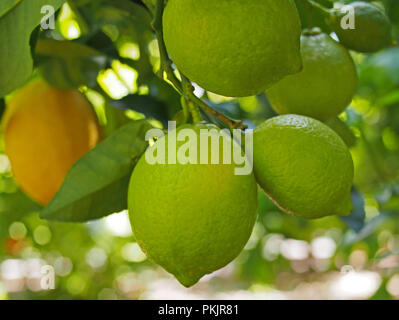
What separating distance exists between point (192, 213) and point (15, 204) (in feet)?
3.97

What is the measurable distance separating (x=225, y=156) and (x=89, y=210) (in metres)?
0.24

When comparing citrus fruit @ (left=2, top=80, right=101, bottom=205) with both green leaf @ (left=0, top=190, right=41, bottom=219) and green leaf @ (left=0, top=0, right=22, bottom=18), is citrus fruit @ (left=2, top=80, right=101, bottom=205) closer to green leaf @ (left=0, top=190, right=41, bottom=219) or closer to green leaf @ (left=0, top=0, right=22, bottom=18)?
green leaf @ (left=0, top=0, right=22, bottom=18)

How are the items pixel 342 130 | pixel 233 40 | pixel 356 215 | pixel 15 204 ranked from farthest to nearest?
1. pixel 15 204
2. pixel 356 215
3. pixel 342 130
4. pixel 233 40

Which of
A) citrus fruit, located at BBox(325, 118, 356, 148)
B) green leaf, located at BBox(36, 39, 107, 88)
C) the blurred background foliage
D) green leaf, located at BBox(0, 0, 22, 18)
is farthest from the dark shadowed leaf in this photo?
green leaf, located at BBox(0, 0, 22, 18)

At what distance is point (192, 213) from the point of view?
0.53m

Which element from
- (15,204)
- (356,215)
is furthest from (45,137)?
(15,204)

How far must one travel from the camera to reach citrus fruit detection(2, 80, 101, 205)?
37.1 inches

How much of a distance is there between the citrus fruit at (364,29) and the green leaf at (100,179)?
36 cm

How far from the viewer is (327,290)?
9.88ft

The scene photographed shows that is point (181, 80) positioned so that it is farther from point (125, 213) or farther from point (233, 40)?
point (125, 213)

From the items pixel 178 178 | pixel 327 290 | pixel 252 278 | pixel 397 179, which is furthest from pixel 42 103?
pixel 327 290

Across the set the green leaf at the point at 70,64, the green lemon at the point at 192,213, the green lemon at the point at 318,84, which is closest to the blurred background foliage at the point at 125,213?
the green leaf at the point at 70,64

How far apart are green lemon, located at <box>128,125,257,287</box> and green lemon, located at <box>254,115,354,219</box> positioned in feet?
0.18

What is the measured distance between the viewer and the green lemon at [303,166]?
61 centimetres
